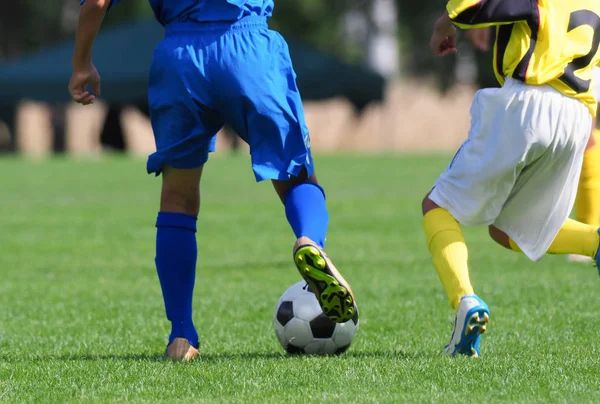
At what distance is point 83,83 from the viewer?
173 inches

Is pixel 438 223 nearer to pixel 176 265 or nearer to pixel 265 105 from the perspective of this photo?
pixel 265 105

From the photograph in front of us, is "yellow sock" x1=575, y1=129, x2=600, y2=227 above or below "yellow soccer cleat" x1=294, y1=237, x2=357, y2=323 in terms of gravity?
below

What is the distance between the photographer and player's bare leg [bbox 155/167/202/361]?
4488 mm

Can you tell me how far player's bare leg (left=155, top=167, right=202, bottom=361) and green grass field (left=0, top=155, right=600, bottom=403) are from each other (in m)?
0.18

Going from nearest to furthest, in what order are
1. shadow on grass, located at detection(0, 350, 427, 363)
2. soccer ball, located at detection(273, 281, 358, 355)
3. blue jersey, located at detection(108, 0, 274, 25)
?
1. blue jersey, located at detection(108, 0, 274, 25)
2. shadow on grass, located at detection(0, 350, 427, 363)
3. soccer ball, located at detection(273, 281, 358, 355)

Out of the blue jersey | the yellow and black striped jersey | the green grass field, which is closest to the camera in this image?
the green grass field

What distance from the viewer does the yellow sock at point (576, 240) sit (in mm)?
4492

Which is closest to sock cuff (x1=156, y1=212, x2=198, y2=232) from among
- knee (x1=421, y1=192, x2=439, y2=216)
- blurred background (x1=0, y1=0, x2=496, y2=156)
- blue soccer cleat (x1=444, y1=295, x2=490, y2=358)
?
knee (x1=421, y1=192, x2=439, y2=216)

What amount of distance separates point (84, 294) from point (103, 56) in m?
23.0

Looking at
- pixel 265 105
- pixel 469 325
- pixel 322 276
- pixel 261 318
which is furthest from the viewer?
pixel 261 318

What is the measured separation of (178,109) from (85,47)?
431 mm

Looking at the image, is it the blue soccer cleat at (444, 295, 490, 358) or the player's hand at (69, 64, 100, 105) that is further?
the player's hand at (69, 64, 100, 105)

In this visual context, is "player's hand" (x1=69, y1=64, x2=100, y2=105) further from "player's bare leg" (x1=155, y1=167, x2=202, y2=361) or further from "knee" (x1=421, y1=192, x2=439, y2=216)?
"knee" (x1=421, y1=192, x2=439, y2=216)

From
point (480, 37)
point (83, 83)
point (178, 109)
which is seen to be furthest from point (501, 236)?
point (83, 83)
